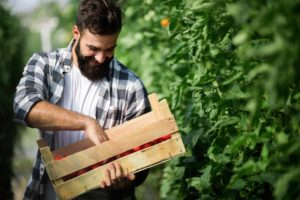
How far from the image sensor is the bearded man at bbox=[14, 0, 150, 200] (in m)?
3.54

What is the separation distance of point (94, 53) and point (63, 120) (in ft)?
1.76

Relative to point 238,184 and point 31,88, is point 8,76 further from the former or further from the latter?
point 238,184

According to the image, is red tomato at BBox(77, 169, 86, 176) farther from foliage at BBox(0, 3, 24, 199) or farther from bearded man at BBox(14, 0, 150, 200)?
foliage at BBox(0, 3, 24, 199)

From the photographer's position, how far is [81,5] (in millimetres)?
3777

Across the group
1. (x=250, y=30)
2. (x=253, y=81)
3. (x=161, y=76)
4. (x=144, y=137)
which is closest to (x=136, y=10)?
(x=161, y=76)

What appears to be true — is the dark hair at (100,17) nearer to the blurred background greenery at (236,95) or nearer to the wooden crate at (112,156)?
the blurred background greenery at (236,95)

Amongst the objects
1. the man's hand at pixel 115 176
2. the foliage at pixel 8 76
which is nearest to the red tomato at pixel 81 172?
the man's hand at pixel 115 176

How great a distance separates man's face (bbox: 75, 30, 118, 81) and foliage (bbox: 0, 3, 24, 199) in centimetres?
396

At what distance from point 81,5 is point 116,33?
341 mm

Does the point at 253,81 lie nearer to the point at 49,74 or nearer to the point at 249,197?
the point at 249,197

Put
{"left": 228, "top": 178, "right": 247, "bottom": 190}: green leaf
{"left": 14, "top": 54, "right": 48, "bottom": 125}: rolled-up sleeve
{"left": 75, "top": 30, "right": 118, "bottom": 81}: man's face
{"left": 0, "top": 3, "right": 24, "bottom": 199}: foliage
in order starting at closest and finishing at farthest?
{"left": 228, "top": 178, "right": 247, "bottom": 190}: green leaf
{"left": 14, "top": 54, "right": 48, "bottom": 125}: rolled-up sleeve
{"left": 75, "top": 30, "right": 118, "bottom": 81}: man's face
{"left": 0, "top": 3, "right": 24, "bottom": 199}: foliage

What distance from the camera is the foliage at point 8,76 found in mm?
8023

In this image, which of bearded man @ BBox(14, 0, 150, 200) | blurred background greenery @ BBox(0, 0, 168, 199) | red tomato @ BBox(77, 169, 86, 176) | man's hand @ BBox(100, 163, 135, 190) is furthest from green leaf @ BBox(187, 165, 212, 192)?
blurred background greenery @ BBox(0, 0, 168, 199)

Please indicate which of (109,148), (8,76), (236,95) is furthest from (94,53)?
(8,76)
